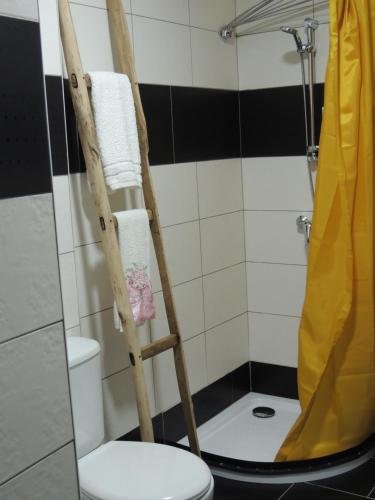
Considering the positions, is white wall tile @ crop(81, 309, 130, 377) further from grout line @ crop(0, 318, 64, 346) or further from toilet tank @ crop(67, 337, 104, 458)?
grout line @ crop(0, 318, 64, 346)

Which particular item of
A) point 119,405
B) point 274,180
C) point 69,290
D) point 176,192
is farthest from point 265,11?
point 119,405

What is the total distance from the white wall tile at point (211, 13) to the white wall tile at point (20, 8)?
1.76 metres

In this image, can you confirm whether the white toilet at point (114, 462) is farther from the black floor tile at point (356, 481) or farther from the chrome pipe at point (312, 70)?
the chrome pipe at point (312, 70)

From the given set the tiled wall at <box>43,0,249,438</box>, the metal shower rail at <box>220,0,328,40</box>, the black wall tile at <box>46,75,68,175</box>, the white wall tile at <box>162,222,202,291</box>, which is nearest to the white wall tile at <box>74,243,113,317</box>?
the tiled wall at <box>43,0,249,438</box>

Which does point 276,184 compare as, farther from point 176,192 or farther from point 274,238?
point 176,192

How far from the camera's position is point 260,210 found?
10.6 ft

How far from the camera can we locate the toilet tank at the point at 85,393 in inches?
80.3

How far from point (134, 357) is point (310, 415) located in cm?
79

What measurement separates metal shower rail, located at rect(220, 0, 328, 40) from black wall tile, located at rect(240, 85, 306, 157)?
32 cm

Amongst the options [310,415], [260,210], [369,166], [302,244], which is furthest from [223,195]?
[310,415]

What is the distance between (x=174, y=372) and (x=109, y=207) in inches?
37.6

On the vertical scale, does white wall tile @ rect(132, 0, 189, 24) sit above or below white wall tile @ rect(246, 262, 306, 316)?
above

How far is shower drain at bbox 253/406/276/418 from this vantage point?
318 cm

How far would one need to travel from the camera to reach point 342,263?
→ 244cm
